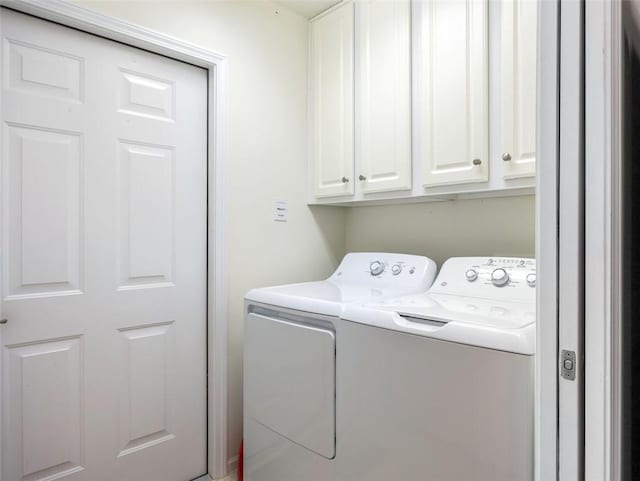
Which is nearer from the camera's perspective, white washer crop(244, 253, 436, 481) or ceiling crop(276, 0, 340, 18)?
white washer crop(244, 253, 436, 481)

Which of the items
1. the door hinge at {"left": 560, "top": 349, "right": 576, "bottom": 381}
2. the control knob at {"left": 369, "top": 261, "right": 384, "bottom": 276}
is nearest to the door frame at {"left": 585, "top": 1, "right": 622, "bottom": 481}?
the door hinge at {"left": 560, "top": 349, "right": 576, "bottom": 381}

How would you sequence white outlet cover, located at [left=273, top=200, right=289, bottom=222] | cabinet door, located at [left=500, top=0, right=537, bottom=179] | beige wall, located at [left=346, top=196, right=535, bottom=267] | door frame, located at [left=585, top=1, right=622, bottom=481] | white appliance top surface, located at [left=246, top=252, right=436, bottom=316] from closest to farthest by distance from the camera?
door frame, located at [left=585, top=1, right=622, bottom=481]
cabinet door, located at [left=500, top=0, right=537, bottom=179]
white appliance top surface, located at [left=246, top=252, right=436, bottom=316]
beige wall, located at [left=346, top=196, right=535, bottom=267]
white outlet cover, located at [left=273, top=200, right=289, bottom=222]

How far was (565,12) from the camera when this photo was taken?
25.0 inches

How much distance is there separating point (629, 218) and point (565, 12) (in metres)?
0.39

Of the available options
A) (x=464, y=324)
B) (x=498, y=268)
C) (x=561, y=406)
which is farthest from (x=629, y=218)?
(x=498, y=268)

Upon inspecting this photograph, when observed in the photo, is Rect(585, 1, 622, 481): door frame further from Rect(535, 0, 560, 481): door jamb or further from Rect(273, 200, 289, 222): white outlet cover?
Rect(273, 200, 289, 222): white outlet cover

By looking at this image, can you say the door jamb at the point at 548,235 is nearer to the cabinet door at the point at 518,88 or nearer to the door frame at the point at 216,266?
the cabinet door at the point at 518,88

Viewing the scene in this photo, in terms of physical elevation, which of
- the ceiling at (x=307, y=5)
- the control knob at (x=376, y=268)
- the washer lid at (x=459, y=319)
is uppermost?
the ceiling at (x=307, y=5)

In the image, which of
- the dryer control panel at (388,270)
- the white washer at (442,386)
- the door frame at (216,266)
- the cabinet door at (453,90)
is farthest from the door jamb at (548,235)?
the door frame at (216,266)

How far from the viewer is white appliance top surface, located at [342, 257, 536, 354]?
103 centimetres

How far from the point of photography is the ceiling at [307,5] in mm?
2102

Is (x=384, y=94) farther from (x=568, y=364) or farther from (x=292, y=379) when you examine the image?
(x=568, y=364)

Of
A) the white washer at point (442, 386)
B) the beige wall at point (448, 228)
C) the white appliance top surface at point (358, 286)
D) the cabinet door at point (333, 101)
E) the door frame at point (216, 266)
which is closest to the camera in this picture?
the white washer at point (442, 386)

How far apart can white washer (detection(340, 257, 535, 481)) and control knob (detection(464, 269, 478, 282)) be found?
2.4 inches
